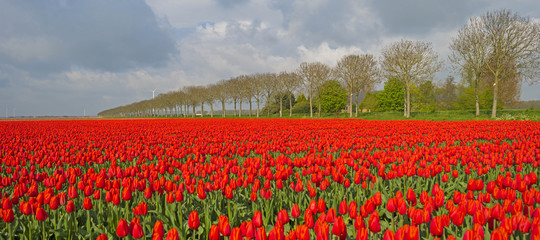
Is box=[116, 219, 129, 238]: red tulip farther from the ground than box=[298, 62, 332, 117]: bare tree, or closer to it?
closer to it

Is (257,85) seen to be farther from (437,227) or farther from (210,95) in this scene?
(437,227)

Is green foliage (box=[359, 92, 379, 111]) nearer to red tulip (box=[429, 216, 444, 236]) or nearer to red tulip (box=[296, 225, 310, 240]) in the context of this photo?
red tulip (box=[429, 216, 444, 236])

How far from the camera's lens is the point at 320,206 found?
273cm

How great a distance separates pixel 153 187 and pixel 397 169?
3389 millimetres

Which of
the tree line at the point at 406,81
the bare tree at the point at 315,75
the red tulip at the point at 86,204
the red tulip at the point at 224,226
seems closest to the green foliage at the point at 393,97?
the tree line at the point at 406,81

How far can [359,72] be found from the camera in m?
45.4

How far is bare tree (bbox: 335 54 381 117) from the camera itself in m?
44.8

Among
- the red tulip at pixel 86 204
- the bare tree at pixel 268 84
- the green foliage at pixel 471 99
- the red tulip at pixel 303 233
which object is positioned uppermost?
the bare tree at pixel 268 84

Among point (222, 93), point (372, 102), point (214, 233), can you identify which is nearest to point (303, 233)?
A: point (214, 233)

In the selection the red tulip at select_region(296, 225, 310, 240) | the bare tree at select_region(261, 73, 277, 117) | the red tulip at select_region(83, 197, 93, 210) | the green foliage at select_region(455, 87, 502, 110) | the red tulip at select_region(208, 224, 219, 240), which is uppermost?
the bare tree at select_region(261, 73, 277, 117)

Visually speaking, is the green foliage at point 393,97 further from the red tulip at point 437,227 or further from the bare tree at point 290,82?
the red tulip at point 437,227

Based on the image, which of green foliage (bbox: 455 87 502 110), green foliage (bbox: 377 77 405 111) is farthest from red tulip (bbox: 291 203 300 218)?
green foliage (bbox: 377 77 405 111)

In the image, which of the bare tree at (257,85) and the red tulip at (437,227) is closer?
the red tulip at (437,227)

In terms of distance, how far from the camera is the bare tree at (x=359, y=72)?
44750 mm
